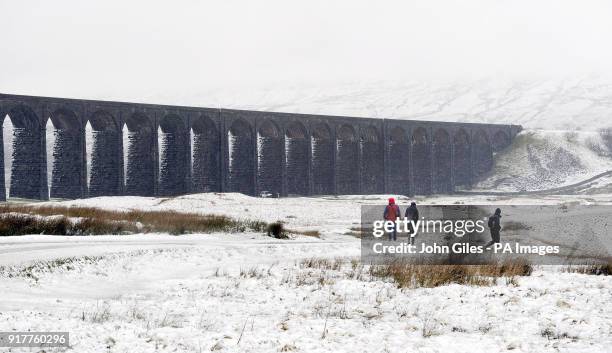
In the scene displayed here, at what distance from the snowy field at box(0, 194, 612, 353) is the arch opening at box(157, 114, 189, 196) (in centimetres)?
4640

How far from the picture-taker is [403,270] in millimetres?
15109

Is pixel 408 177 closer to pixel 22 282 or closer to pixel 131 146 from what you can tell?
pixel 131 146

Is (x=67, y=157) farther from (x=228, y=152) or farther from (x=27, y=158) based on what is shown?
(x=228, y=152)

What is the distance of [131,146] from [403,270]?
5225 centimetres

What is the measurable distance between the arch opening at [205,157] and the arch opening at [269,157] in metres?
5.41

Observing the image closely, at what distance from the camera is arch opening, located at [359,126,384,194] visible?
8462 centimetres

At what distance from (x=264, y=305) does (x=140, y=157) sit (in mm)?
53186

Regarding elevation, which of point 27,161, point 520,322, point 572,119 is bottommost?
point 520,322

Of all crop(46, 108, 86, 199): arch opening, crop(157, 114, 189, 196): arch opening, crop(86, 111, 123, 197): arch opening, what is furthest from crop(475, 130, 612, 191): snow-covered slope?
crop(46, 108, 86, 199): arch opening

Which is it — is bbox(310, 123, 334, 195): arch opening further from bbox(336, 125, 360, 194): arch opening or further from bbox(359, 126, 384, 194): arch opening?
bbox(359, 126, 384, 194): arch opening

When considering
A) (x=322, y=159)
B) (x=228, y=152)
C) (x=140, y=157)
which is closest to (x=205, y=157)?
(x=228, y=152)

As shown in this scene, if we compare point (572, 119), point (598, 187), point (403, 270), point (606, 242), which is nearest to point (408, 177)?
point (598, 187)

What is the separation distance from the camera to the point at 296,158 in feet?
257

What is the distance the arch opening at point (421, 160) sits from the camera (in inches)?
3644
